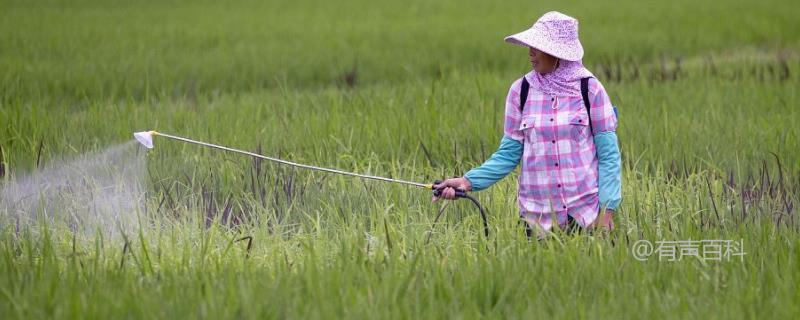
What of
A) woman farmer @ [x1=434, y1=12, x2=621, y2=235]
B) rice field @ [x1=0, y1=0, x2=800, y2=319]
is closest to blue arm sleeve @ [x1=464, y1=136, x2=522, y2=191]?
woman farmer @ [x1=434, y1=12, x2=621, y2=235]

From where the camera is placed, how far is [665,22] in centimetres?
1218

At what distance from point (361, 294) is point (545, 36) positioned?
953mm

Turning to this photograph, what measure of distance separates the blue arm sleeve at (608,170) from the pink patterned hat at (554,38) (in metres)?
0.25

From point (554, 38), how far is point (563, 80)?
0.13 meters

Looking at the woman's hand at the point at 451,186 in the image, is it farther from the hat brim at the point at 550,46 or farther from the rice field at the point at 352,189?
the hat brim at the point at 550,46

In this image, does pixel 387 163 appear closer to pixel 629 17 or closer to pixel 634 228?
pixel 634 228

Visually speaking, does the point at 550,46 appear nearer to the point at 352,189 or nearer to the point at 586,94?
the point at 586,94

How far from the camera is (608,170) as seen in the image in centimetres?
318

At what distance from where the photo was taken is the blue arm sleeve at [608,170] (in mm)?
3166

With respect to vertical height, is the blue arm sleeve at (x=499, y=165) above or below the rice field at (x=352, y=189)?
above

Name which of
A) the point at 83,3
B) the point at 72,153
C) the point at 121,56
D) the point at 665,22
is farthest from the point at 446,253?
the point at 83,3

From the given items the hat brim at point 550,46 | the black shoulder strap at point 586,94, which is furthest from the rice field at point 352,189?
the hat brim at point 550,46

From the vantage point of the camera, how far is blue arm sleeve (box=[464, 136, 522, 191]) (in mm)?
3305

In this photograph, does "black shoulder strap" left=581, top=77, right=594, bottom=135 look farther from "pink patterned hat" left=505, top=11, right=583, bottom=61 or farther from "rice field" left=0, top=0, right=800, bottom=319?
"rice field" left=0, top=0, right=800, bottom=319
